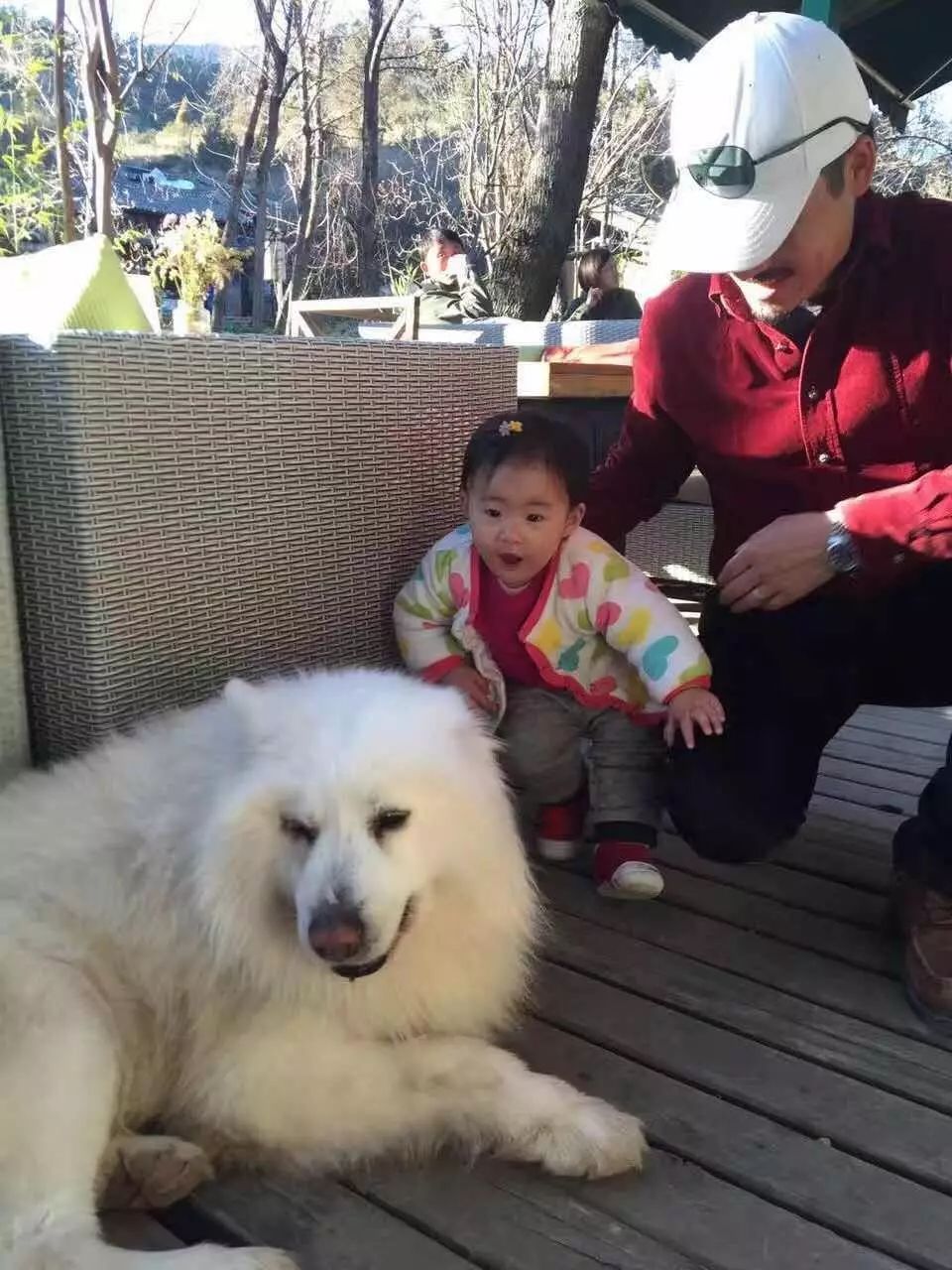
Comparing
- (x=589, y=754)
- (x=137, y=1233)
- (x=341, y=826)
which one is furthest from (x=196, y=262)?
(x=137, y=1233)

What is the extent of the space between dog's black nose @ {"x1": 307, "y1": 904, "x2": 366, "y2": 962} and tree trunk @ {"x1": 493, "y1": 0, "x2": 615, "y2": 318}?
18.4ft

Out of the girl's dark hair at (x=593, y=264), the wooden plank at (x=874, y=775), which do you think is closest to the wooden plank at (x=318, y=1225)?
the wooden plank at (x=874, y=775)

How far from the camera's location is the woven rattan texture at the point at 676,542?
4191 mm

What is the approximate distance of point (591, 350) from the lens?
403cm

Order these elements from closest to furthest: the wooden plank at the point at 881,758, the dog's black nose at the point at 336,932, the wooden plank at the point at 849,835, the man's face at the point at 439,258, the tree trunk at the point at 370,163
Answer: the dog's black nose at the point at 336,932
the wooden plank at the point at 849,835
the wooden plank at the point at 881,758
the man's face at the point at 439,258
the tree trunk at the point at 370,163

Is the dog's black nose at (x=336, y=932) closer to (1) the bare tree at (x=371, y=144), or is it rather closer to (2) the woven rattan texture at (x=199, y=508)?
(2) the woven rattan texture at (x=199, y=508)

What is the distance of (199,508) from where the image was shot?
6.28 ft

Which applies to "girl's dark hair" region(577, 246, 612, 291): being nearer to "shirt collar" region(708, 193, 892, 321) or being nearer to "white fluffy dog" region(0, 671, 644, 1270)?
"shirt collar" region(708, 193, 892, 321)

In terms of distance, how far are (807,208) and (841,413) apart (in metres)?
0.35

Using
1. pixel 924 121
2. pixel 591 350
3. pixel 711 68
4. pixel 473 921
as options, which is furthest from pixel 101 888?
pixel 924 121

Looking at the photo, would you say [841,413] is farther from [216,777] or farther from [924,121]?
[924,121]

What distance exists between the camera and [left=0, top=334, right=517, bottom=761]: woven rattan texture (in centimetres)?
175

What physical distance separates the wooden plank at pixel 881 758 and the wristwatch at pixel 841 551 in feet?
3.52

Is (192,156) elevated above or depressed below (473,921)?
above
